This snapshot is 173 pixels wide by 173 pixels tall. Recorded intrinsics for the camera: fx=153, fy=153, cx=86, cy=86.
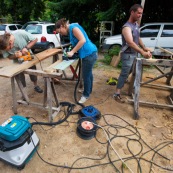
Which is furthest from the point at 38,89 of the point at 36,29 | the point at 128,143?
the point at 36,29

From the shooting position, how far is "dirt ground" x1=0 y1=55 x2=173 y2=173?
1906mm

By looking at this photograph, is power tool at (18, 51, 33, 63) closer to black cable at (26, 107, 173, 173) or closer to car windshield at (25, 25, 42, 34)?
black cable at (26, 107, 173, 173)

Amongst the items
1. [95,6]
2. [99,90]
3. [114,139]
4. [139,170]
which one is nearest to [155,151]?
[139,170]

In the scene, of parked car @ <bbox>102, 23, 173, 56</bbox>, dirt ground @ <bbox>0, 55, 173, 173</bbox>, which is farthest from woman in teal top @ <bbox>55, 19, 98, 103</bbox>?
parked car @ <bbox>102, 23, 173, 56</bbox>

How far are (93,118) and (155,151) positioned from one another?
1.03 m

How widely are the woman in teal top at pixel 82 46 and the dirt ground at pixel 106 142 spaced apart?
1.99ft

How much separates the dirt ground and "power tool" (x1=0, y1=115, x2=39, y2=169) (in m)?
0.14

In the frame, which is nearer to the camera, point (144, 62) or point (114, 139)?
point (114, 139)

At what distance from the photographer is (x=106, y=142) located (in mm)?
2254

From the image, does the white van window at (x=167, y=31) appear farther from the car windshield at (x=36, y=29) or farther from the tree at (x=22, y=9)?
the tree at (x=22, y=9)

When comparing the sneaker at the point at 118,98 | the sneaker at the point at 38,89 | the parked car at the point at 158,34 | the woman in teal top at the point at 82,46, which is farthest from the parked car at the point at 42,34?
the sneaker at the point at 118,98

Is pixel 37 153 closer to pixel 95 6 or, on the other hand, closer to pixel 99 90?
pixel 99 90

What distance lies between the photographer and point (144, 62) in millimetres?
2689

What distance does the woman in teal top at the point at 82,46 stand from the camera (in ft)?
7.70
